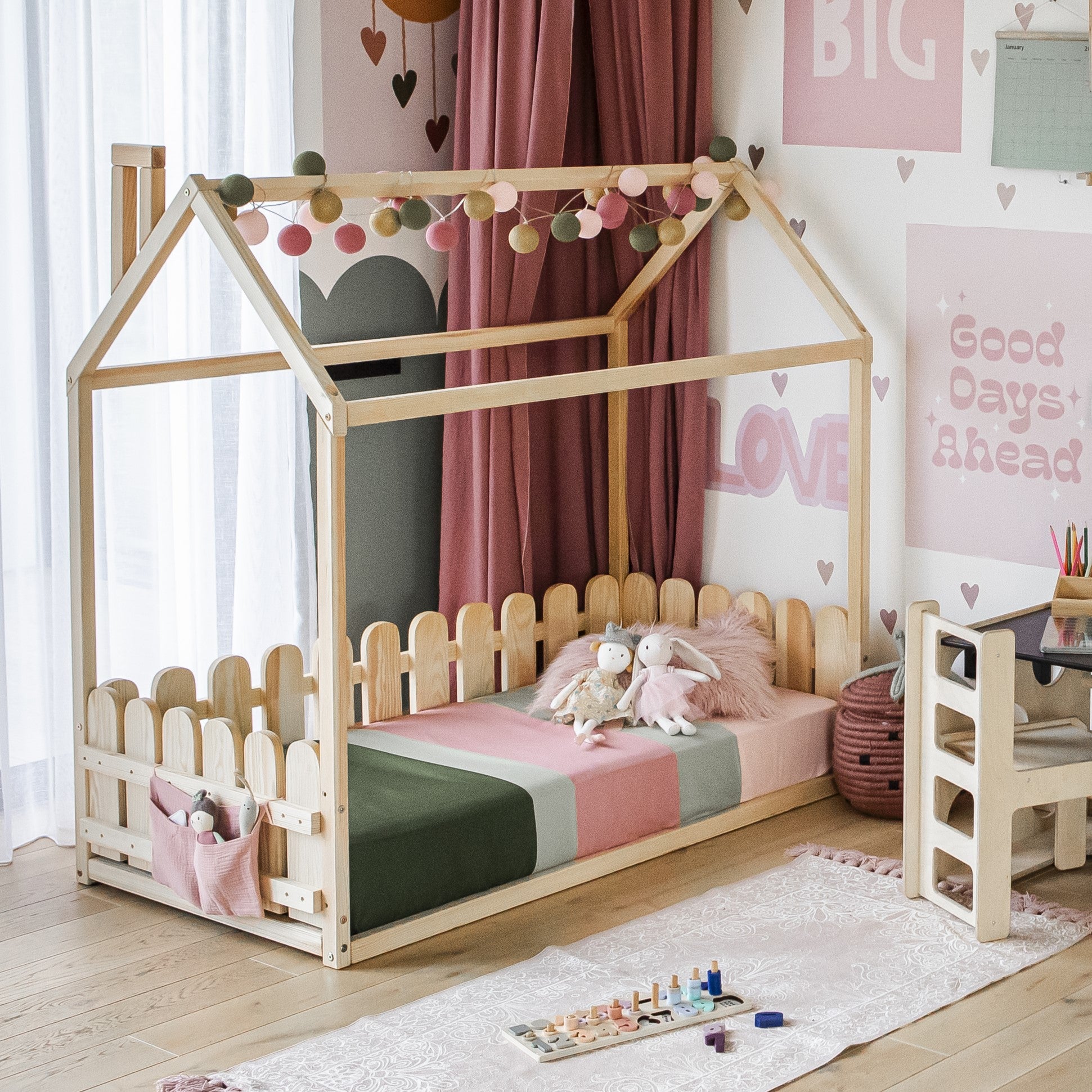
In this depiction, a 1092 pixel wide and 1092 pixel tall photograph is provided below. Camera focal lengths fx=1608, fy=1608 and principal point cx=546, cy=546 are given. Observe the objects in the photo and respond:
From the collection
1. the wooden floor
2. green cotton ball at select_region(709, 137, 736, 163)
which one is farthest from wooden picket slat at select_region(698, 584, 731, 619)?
green cotton ball at select_region(709, 137, 736, 163)

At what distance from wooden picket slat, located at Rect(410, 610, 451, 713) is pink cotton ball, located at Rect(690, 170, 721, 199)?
1.05 metres

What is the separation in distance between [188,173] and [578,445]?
3.75ft

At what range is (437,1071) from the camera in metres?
2.24

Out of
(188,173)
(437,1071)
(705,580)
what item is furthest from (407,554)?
(437,1071)

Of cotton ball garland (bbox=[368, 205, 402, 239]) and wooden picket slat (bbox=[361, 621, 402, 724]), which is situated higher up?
cotton ball garland (bbox=[368, 205, 402, 239])

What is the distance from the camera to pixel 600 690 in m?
3.28

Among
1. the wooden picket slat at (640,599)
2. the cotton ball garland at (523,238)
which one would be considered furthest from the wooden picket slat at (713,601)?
the cotton ball garland at (523,238)

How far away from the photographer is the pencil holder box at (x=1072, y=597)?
9.73 ft

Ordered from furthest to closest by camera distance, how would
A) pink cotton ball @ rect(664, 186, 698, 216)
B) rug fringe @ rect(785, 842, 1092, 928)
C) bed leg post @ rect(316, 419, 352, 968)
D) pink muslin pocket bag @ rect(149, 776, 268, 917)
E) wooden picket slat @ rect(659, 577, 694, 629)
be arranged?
wooden picket slat @ rect(659, 577, 694, 629)
pink cotton ball @ rect(664, 186, 698, 216)
rug fringe @ rect(785, 842, 1092, 928)
pink muslin pocket bag @ rect(149, 776, 268, 917)
bed leg post @ rect(316, 419, 352, 968)

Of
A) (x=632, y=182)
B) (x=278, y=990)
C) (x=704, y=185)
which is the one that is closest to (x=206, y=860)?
(x=278, y=990)

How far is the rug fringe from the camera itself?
109 inches

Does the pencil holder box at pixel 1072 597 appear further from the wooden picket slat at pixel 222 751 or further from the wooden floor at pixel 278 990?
the wooden picket slat at pixel 222 751

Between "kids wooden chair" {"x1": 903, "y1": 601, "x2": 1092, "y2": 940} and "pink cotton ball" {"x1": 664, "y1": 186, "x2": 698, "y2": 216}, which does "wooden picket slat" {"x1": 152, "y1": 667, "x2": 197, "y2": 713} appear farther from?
"pink cotton ball" {"x1": 664, "y1": 186, "x2": 698, "y2": 216}

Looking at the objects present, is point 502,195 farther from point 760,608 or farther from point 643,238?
point 760,608
